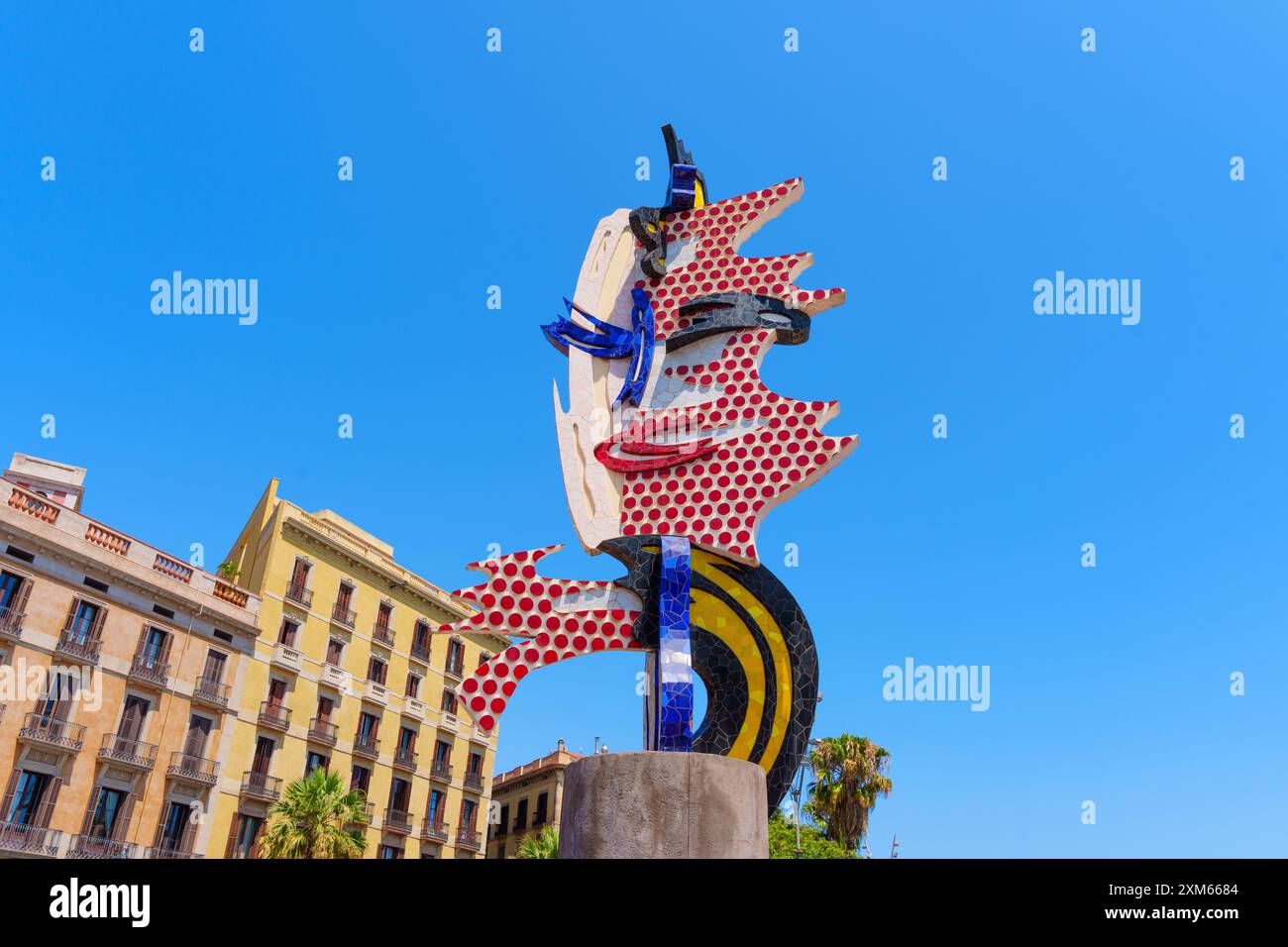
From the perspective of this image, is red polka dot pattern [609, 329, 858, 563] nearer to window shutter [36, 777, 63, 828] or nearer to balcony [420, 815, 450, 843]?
window shutter [36, 777, 63, 828]

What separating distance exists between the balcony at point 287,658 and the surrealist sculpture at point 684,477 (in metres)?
23.5

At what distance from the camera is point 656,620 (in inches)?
527

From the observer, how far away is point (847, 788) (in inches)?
1331

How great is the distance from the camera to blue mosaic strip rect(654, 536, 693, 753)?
40.3 feet

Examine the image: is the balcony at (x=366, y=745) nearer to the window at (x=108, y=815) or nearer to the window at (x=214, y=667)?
the window at (x=214, y=667)

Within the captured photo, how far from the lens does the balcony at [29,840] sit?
86.5 ft

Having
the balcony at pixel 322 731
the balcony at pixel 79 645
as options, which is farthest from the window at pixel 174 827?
the balcony at pixel 79 645

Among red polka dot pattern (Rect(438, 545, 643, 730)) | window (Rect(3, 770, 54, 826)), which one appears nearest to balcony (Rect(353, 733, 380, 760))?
window (Rect(3, 770, 54, 826))

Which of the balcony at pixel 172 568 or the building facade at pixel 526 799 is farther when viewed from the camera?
the building facade at pixel 526 799

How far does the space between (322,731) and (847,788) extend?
62.3 feet

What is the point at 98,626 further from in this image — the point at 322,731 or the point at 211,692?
the point at 322,731

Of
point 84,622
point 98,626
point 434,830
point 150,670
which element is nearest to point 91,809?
point 150,670

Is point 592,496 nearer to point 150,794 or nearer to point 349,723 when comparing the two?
point 150,794

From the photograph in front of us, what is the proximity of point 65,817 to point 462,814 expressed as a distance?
50.9 feet
